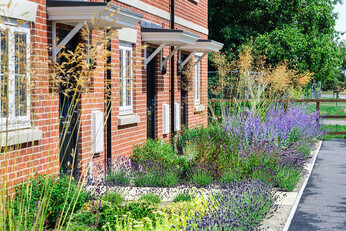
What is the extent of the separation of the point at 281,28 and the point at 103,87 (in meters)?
22.4

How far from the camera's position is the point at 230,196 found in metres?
7.46

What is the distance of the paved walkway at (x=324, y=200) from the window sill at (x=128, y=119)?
12.5 ft

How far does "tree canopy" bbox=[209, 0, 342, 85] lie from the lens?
2961 cm

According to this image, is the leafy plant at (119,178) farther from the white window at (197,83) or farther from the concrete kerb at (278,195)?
the white window at (197,83)

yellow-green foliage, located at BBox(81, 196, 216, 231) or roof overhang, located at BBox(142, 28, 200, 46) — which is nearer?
yellow-green foliage, located at BBox(81, 196, 216, 231)

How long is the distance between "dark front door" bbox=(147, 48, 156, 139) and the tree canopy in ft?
52.9

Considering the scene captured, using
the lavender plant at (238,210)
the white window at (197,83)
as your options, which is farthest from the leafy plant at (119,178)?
the white window at (197,83)

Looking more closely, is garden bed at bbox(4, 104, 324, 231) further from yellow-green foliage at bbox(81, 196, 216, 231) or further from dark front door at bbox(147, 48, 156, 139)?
dark front door at bbox(147, 48, 156, 139)

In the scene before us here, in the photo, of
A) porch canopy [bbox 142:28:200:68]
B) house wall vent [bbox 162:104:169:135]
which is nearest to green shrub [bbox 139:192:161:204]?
porch canopy [bbox 142:28:200:68]

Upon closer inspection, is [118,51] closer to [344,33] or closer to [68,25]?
[68,25]

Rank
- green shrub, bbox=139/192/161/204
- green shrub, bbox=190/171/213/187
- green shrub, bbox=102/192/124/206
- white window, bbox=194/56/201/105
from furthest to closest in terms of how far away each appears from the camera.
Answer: white window, bbox=194/56/201/105, green shrub, bbox=190/171/213/187, green shrub, bbox=139/192/161/204, green shrub, bbox=102/192/124/206

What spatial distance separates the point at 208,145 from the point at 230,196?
137 inches

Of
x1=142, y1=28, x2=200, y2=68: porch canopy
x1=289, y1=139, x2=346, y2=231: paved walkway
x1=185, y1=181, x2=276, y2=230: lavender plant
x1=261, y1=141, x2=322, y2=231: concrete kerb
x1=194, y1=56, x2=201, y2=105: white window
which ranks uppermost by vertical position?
x1=142, y1=28, x2=200, y2=68: porch canopy

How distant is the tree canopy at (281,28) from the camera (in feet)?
97.1
